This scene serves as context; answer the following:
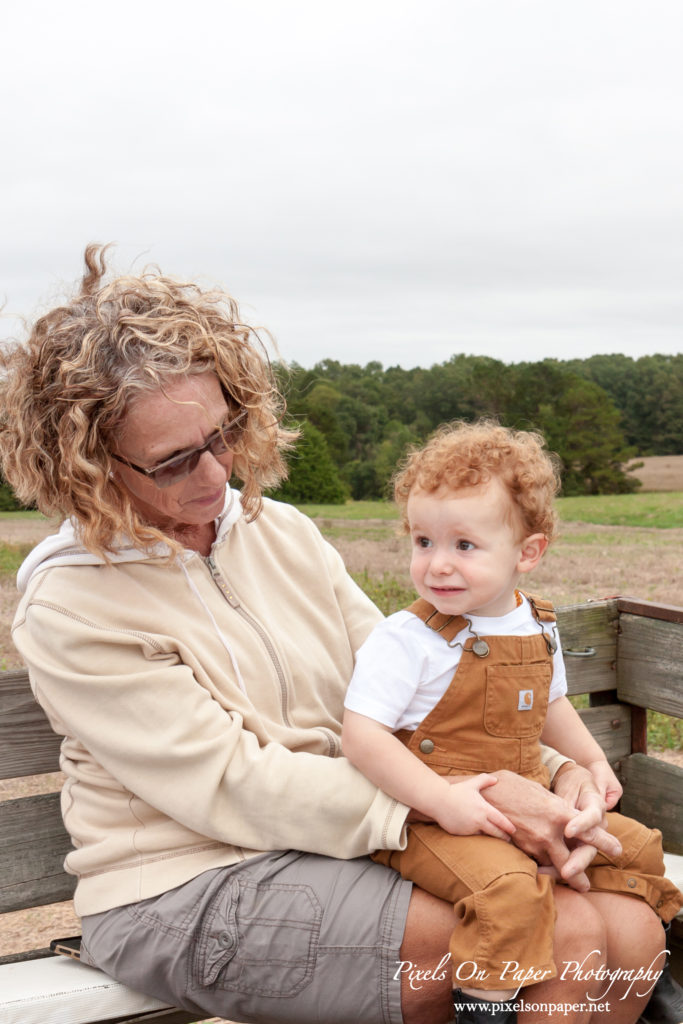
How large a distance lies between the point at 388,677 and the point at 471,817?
335 millimetres

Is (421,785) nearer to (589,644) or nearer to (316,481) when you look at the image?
(589,644)

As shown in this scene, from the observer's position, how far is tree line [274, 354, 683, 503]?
1287 inches

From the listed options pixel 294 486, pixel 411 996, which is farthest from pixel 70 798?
pixel 294 486

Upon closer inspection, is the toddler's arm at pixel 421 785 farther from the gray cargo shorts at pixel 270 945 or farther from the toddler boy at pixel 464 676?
the gray cargo shorts at pixel 270 945

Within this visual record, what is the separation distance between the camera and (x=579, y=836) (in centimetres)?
207

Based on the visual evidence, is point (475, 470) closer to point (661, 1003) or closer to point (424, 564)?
point (424, 564)

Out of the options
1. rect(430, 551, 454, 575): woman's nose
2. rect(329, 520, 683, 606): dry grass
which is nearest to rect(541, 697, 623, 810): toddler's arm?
rect(430, 551, 454, 575): woman's nose

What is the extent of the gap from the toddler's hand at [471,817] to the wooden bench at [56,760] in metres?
0.73

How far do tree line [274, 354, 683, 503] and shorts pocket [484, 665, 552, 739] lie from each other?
2607 cm

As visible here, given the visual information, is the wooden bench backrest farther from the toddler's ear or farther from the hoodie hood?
the toddler's ear

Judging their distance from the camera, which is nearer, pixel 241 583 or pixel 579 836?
pixel 579 836

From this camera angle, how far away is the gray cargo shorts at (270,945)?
6.37 feet

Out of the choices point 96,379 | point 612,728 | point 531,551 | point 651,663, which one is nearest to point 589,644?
point 651,663

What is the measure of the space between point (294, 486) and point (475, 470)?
2321 centimetres
